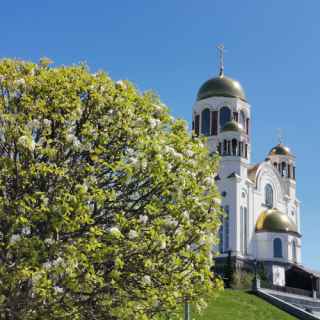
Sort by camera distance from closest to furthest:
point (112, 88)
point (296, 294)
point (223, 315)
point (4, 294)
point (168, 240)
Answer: point (4, 294) → point (168, 240) → point (112, 88) → point (223, 315) → point (296, 294)

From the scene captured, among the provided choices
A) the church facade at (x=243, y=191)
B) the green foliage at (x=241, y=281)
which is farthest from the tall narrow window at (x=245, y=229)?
the green foliage at (x=241, y=281)

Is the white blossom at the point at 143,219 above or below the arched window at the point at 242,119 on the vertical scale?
below

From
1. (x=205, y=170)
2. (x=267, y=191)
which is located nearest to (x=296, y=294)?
(x=267, y=191)

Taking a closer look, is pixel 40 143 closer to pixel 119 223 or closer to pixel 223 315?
pixel 119 223

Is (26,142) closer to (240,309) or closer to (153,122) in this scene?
(153,122)

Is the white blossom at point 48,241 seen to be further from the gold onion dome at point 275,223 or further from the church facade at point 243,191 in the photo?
the gold onion dome at point 275,223

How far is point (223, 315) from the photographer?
3275 cm

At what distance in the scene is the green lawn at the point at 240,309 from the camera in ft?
108

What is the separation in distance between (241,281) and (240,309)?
13.5 m

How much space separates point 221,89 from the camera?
6319 cm

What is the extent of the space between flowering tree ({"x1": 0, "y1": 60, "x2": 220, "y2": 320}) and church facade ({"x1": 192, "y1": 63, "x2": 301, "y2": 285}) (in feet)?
132

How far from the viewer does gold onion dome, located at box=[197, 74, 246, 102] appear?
207ft

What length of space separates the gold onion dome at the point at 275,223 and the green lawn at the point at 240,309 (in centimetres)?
1647

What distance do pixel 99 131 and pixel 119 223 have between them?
6.29 ft
